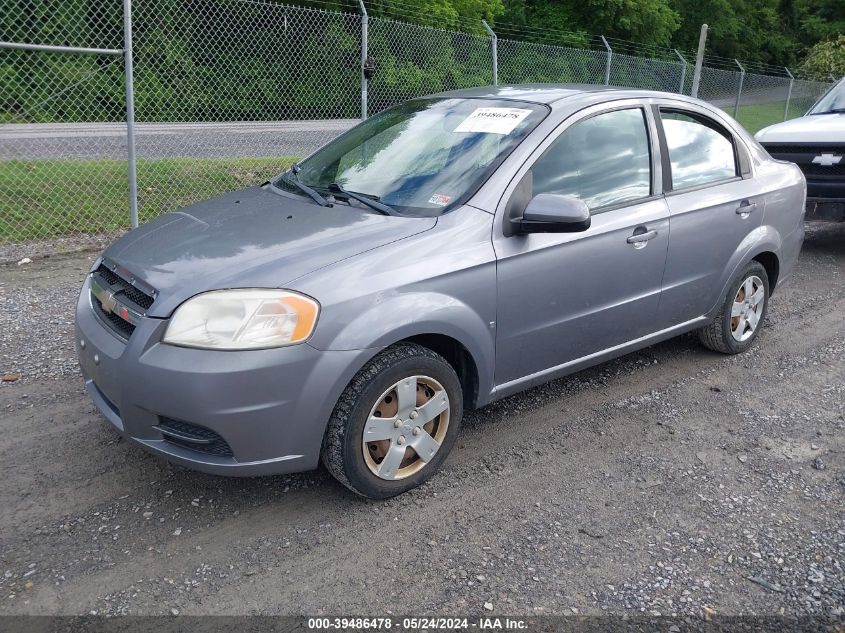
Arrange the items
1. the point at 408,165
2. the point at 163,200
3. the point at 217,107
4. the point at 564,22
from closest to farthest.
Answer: the point at 408,165, the point at 163,200, the point at 217,107, the point at 564,22

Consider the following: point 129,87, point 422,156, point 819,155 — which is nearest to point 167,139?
point 129,87

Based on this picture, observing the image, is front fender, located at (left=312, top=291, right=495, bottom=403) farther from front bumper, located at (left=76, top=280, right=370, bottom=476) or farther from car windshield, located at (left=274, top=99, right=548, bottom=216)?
car windshield, located at (left=274, top=99, right=548, bottom=216)

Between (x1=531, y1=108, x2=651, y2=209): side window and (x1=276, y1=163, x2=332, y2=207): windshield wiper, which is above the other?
(x1=531, y1=108, x2=651, y2=209): side window

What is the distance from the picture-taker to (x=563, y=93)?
13.5 feet

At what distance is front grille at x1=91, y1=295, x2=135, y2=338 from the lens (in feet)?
10.3

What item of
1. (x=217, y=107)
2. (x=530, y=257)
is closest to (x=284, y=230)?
(x=530, y=257)

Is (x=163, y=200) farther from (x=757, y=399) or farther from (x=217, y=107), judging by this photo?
(x=757, y=399)

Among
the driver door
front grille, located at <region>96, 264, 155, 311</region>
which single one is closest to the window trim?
the driver door

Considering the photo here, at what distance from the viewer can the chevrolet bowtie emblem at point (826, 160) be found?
25.8 ft

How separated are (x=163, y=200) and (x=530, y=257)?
6412mm

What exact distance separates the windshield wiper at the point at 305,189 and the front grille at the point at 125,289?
1016mm

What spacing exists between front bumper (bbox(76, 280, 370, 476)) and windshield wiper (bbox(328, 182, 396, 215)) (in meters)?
0.86

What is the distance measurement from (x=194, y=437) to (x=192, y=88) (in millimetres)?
10294

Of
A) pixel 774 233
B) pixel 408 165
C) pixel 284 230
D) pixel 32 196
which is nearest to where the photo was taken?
pixel 284 230
